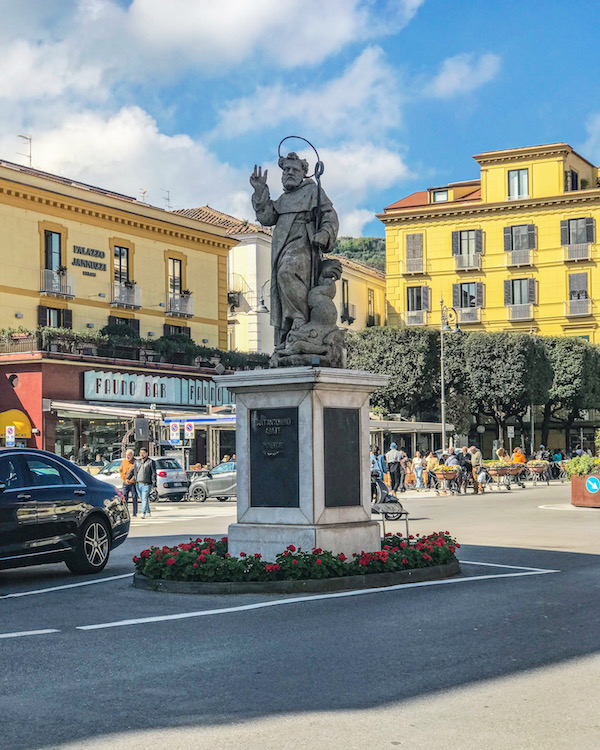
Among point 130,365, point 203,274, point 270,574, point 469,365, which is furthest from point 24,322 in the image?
point 270,574

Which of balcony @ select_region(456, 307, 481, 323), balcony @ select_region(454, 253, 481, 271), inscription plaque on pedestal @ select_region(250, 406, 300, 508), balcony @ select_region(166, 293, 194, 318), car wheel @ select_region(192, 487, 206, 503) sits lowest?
car wheel @ select_region(192, 487, 206, 503)

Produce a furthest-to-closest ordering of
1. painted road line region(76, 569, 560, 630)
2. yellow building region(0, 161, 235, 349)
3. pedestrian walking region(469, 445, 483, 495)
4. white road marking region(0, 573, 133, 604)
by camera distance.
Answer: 1. yellow building region(0, 161, 235, 349)
2. pedestrian walking region(469, 445, 483, 495)
3. white road marking region(0, 573, 133, 604)
4. painted road line region(76, 569, 560, 630)

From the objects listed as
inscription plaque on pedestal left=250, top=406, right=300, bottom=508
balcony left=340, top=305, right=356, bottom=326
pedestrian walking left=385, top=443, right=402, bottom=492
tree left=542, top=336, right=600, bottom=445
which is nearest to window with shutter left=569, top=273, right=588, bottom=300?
tree left=542, top=336, right=600, bottom=445

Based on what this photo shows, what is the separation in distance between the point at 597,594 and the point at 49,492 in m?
6.42

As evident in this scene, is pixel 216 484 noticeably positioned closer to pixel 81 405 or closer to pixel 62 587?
pixel 81 405

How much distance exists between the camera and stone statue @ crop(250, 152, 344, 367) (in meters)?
12.5

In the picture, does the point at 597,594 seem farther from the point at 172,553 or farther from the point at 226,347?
the point at 226,347

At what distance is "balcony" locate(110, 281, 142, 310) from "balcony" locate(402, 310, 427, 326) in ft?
83.7

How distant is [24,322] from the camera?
135 feet

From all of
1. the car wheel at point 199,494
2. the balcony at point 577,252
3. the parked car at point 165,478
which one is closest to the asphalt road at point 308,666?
the parked car at point 165,478

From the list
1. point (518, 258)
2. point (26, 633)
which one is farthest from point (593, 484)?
point (518, 258)

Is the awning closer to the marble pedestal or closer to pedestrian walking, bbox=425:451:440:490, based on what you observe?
pedestrian walking, bbox=425:451:440:490

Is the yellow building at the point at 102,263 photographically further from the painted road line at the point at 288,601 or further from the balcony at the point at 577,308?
the painted road line at the point at 288,601

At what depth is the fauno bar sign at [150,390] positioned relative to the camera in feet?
133
